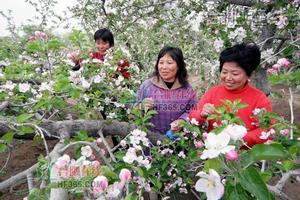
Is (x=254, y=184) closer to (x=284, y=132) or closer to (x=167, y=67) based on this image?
(x=284, y=132)

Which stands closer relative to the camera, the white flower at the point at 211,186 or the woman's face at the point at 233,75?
the white flower at the point at 211,186

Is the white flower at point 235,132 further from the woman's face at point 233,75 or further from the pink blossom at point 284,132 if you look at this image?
the woman's face at point 233,75

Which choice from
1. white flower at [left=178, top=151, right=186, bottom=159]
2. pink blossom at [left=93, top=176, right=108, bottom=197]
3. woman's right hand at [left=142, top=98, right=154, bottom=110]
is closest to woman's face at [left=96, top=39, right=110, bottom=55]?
woman's right hand at [left=142, top=98, right=154, bottom=110]

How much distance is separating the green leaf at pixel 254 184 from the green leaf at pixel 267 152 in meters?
0.04

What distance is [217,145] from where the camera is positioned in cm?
86

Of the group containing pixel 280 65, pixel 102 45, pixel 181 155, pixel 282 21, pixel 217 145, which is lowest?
pixel 181 155

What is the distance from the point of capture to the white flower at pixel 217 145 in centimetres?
85

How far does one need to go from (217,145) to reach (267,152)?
0.13 metres

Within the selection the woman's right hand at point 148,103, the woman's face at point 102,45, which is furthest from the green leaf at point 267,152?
the woman's face at point 102,45

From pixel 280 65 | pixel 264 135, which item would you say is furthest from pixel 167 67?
pixel 264 135

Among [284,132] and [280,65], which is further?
[280,65]

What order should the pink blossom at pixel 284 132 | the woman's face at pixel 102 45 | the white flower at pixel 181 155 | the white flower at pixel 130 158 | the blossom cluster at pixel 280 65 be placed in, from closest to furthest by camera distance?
the white flower at pixel 130 158 < the pink blossom at pixel 284 132 < the blossom cluster at pixel 280 65 < the white flower at pixel 181 155 < the woman's face at pixel 102 45

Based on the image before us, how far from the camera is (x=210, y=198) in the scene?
93 centimetres

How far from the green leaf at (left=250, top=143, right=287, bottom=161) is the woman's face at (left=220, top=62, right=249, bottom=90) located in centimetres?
119
